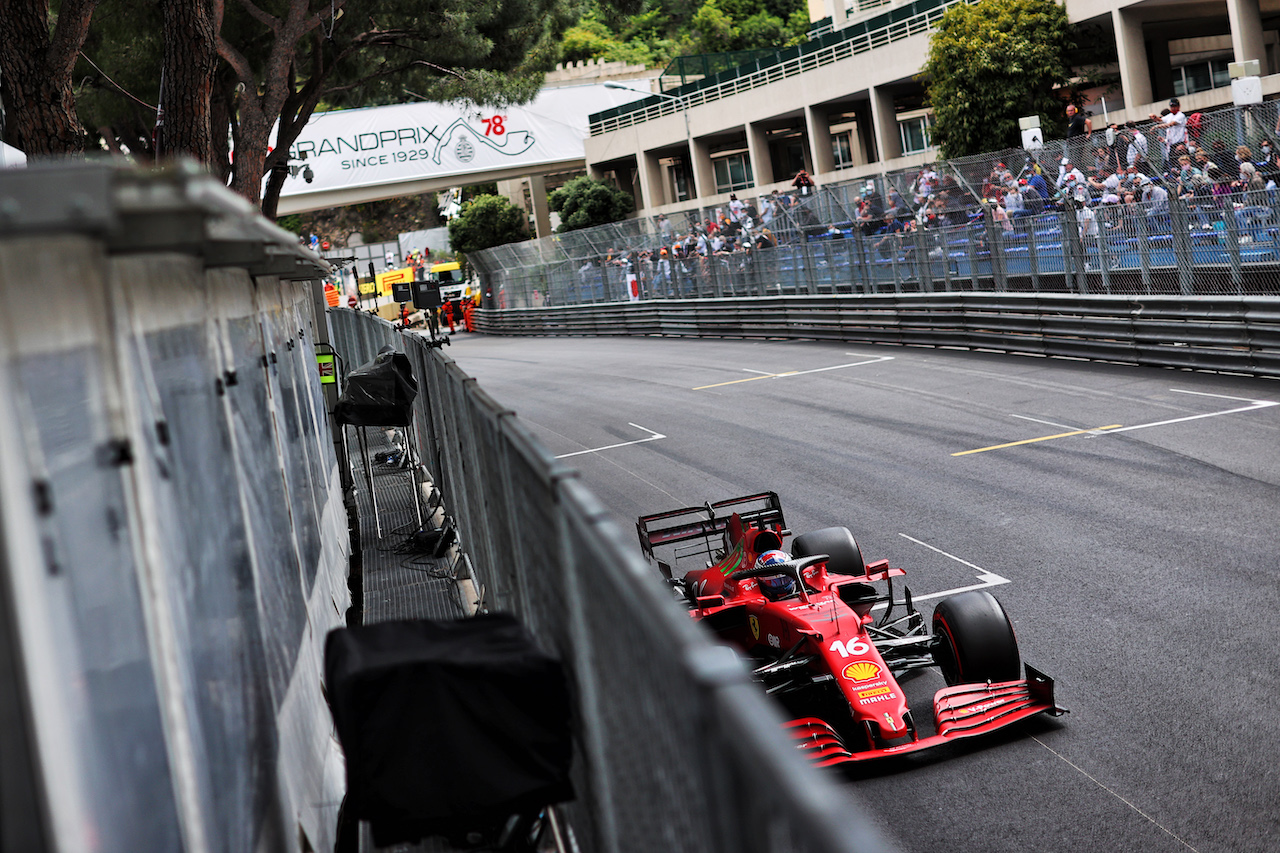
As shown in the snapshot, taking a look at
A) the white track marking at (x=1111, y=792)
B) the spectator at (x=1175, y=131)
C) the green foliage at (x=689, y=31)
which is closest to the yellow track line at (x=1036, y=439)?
the spectator at (x=1175, y=131)

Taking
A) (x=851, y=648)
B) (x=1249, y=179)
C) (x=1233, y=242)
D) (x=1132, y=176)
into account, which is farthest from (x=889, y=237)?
(x=851, y=648)

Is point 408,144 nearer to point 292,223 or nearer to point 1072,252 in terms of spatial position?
point 1072,252

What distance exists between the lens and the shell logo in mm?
6715

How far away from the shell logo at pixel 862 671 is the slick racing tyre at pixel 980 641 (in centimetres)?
56

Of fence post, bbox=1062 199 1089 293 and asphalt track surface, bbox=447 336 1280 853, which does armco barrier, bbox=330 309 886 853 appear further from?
fence post, bbox=1062 199 1089 293

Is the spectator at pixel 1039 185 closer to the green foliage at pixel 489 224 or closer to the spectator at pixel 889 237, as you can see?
the spectator at pixel 889 237

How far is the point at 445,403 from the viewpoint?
8.81 m

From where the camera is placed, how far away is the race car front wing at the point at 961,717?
6383mm

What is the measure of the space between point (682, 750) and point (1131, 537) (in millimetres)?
8282

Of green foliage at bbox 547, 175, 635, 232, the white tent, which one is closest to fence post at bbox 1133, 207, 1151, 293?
the white tent

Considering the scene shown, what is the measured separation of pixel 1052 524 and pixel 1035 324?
33.6ft

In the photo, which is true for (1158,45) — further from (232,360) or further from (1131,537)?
(232,360)

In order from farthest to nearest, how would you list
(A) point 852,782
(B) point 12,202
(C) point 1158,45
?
1. (C) point 1158,45
2. (A) point 852,782
3. (B) point 12,202

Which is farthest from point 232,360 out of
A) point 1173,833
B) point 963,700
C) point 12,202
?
point 1173,833
